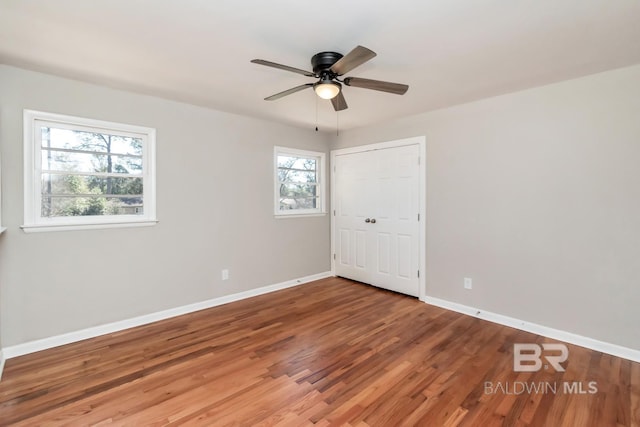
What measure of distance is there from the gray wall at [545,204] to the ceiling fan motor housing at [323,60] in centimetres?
193

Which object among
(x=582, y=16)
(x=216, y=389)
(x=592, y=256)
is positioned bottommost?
(x=216, y=389)

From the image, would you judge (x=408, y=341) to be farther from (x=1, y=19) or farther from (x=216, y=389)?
(x=1, y=19)

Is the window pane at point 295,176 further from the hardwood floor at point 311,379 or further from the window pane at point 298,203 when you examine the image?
the hardwood floor at point 311,379

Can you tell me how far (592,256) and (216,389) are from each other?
10.6 ft

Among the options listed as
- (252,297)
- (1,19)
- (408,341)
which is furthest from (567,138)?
(1,19)

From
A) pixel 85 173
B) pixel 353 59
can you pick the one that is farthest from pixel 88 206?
pixel 353 59

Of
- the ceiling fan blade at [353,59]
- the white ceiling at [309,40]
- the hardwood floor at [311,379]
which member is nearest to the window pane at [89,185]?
the white ceiling at [309,40]

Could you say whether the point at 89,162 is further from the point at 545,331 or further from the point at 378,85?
the point at 545,331

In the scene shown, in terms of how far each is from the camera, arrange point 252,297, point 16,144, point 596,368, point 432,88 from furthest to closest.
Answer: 1. point 252,297
2. point 432,88
3. point 16,144
4. point 596,368

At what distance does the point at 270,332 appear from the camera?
2916mm

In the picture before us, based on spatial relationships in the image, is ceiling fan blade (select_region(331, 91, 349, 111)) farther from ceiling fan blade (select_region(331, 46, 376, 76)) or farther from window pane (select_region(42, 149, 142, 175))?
window pane (select_region(42, 149, 142, 175))

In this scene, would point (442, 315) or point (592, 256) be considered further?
point (442, 315)

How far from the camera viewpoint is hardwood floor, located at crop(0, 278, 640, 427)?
180 cm

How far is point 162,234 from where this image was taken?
326cm
